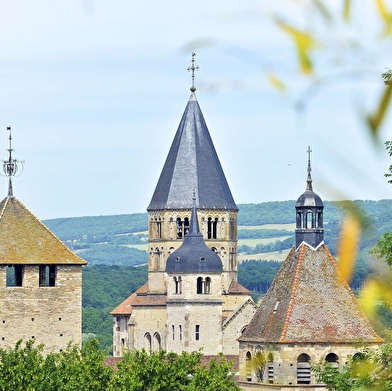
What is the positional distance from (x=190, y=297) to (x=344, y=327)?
114ft

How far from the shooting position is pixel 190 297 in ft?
325

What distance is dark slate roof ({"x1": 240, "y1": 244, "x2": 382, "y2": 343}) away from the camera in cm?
6488

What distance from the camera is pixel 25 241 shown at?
53125 mm

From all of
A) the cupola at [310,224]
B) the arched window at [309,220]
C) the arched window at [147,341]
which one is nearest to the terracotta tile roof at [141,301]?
the arched window at [147,341]

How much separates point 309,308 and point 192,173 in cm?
4578

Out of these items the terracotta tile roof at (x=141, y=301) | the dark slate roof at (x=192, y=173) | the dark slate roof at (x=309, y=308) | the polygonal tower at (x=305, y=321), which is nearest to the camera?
the polygonal tower at (x=305, y=321)

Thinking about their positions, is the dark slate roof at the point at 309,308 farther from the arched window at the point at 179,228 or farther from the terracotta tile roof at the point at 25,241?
the arched window at the point at 179,228

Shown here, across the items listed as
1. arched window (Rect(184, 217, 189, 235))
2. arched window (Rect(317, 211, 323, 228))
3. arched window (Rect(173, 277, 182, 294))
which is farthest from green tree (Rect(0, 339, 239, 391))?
arched window (Rect(184, 217, 189, 235))

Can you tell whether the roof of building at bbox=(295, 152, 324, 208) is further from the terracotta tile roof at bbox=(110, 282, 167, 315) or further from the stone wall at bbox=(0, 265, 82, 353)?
the terracotta tile roof at bbox=(110, 282, 167, 315)

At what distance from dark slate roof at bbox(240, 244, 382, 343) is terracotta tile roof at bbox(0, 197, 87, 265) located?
14.5m

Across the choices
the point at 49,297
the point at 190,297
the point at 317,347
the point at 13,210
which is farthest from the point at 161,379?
the point at 190,297

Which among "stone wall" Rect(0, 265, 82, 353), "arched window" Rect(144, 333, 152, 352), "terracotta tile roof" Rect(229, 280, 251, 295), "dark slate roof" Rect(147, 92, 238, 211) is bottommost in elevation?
"stone wall" Rect(0, 265, 82, 353)

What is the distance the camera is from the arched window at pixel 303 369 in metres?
64.9

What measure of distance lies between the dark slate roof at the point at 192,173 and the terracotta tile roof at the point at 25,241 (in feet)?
179
